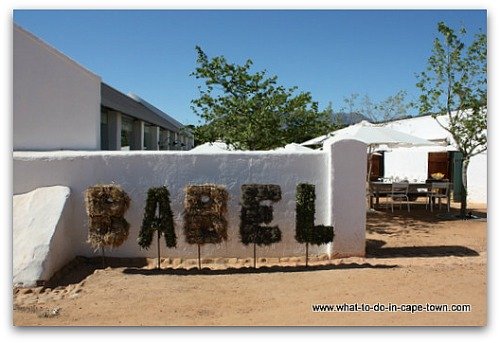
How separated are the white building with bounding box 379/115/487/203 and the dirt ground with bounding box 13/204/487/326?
8.16 meters

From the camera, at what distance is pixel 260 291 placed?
5.53 m

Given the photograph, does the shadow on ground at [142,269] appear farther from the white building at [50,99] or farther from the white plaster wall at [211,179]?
the white building at [50,99]

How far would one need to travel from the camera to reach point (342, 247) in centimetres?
705

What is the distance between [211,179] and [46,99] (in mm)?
3204

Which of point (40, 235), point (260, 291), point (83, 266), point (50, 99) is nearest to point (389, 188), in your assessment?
point (260, 291)

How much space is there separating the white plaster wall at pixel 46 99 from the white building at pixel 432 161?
10.8m

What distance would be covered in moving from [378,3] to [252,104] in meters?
6.95

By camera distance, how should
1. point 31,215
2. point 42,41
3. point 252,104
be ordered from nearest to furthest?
point 31,215, point 42,41, point 252,104

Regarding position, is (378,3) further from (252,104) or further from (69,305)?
(252,104)

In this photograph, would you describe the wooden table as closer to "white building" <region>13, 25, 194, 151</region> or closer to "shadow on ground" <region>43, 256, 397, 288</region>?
"shadow on ground" <region>43, 256, 397, 288</region>

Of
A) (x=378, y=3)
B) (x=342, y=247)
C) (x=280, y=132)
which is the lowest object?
(x=342, y=247)

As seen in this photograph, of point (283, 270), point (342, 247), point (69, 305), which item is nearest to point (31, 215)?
point (69, 305)

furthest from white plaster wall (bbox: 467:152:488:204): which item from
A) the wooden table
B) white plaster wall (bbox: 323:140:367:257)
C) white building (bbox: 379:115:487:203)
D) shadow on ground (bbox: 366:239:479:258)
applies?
white plaster wall (bbox: 323:140:367:257)
